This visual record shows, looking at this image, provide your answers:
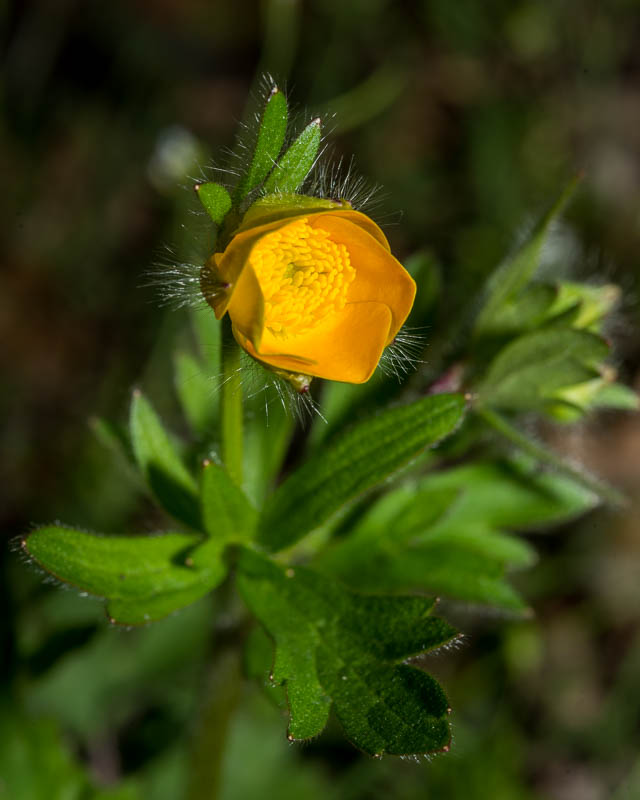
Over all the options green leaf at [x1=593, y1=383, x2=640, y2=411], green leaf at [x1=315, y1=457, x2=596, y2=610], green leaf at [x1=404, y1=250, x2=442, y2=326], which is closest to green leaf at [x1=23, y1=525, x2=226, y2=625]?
green leaf at [x1=315, y1=457, x2=596, y2=610]

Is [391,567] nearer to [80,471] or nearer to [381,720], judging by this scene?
[381,720]

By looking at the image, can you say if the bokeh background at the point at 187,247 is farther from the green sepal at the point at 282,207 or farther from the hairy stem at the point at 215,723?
the green sepal at the point at 282,207

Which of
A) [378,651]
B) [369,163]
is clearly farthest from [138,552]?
[369,163]

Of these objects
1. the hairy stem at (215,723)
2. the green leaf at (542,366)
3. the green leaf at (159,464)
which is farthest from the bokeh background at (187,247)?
the green leaf at (542,366)

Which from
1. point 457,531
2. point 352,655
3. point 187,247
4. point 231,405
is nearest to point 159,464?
point 231,405

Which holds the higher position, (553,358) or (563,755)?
(553,358)
